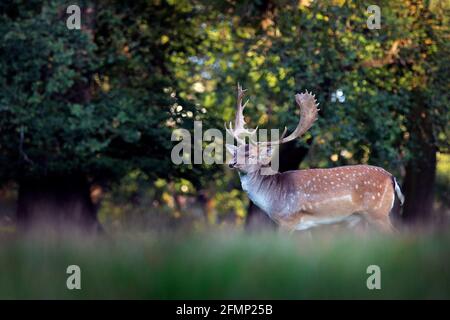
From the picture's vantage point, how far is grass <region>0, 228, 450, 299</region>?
4.91 metres

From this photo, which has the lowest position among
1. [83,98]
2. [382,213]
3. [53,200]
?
[53,200]

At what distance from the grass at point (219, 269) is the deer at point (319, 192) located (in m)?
5.29

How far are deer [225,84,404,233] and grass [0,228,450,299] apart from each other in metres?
5.29

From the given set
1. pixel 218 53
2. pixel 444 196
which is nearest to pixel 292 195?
pixel 218 53

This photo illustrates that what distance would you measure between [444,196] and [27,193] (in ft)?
34.9

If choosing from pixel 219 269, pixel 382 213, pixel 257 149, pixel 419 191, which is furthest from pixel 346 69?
pixel 219 269

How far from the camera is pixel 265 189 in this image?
11383 millimetres

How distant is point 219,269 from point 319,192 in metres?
5.98

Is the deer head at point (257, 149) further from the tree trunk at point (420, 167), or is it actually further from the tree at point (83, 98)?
the tree trunk at point (420, 167)

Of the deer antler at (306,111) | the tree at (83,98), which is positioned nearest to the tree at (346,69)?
the tree at (83,98)

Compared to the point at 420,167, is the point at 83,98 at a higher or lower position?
higher

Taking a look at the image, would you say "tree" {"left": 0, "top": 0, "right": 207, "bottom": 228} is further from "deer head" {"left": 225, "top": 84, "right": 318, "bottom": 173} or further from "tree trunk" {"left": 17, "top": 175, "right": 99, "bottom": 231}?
"deer head" {"left": 225, "top": 84, "right": 318, "bottom": 173}

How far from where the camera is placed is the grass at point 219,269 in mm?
4910

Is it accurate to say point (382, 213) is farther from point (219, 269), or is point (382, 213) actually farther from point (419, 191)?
point (419, 191)
